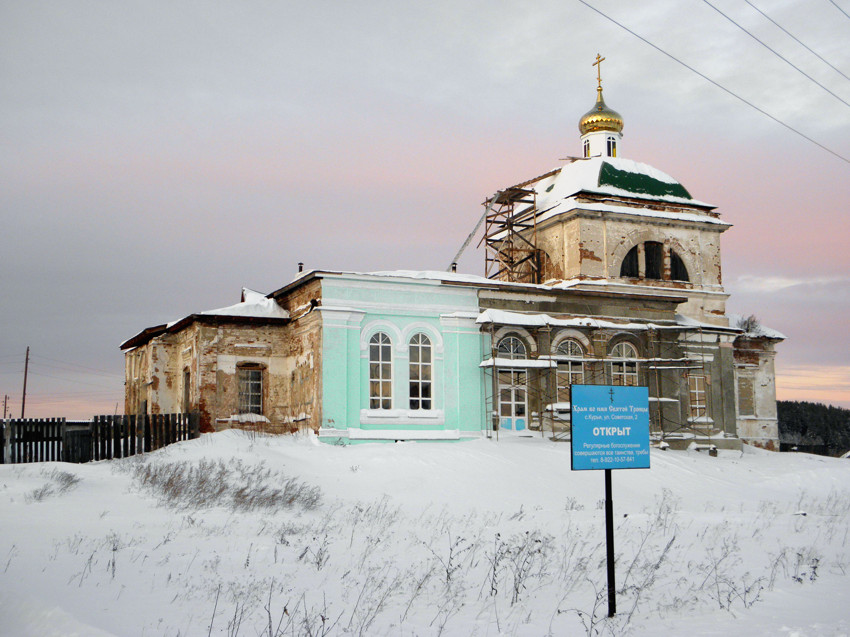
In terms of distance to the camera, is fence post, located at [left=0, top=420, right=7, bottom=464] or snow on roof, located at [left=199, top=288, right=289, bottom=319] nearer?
fence post, located at [left=0, top=420, right=7, bottom=464]

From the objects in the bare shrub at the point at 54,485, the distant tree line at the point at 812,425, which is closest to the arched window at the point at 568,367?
the bare shrub at the point at 54,485

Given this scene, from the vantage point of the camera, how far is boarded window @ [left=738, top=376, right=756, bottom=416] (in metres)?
31.1

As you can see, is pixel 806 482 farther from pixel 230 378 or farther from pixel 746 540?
pixel 230 378

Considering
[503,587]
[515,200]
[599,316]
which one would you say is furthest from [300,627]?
[515,200]

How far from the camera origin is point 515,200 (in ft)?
100

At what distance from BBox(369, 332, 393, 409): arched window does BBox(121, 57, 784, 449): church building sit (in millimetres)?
29

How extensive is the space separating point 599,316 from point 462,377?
465cm

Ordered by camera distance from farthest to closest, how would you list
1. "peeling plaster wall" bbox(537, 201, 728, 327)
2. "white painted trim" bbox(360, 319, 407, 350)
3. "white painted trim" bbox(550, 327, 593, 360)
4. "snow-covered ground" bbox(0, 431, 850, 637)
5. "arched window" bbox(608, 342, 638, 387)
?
"peeling plaster wall" bbox(537, 201, 728, 327)
"arched window" bbox(608, 342, 638, 387)
"white painted trim" bbox(550, 327, 593, 360)
"white painted trim" bbox(360, 319, 407, 350)
"snow-covered ground" bbox(0, 431, 850, 637)

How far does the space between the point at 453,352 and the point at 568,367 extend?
3506 mm

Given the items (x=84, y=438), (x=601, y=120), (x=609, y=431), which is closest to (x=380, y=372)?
(x=84, y=438)

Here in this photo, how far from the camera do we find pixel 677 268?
96.7ft

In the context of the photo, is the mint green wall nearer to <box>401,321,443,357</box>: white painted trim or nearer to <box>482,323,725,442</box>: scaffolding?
<box>401,321,443,357</box>: white painted trim

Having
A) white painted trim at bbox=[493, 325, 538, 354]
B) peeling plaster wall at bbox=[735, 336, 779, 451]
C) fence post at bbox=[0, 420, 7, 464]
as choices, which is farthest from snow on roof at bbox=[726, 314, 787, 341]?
fence post at bbox=[0, 420, 7, 464]

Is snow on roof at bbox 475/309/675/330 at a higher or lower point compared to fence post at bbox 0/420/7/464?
higher
